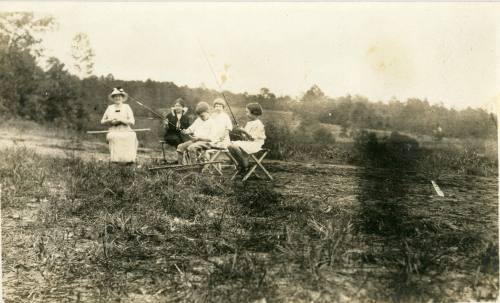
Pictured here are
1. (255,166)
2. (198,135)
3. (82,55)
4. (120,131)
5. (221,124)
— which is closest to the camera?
(82,55)

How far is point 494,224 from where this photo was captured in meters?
5.07

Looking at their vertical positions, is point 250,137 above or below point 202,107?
below

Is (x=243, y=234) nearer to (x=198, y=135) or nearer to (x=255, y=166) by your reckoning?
(x=255, y=166)

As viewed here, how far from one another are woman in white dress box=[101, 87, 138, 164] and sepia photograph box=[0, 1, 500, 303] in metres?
0.02

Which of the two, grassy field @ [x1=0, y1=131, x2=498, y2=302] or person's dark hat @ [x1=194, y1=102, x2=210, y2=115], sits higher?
person's dark hat @ [x1=194, y1=102, x2=210, y2=115]

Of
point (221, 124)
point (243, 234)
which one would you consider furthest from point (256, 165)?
point (243, 234)

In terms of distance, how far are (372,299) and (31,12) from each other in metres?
4.73

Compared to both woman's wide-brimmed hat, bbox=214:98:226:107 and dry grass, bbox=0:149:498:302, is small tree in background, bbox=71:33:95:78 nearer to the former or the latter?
dry grass, bbox=0:149:498:302

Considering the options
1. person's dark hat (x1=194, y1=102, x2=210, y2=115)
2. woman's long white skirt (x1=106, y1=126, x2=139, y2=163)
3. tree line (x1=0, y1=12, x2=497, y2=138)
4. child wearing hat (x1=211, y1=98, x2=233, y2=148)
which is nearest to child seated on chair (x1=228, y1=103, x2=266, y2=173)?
child wearing hat (x1=211, y1=98, x2=233, y2=148)

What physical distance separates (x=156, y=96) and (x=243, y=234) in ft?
6.73

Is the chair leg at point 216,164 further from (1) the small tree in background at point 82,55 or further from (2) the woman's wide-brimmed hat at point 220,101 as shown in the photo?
(1) the small tree in background at point 82,55

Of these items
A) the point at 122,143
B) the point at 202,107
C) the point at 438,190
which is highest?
the point at 202,107

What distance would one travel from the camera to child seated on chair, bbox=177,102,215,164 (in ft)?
18.5

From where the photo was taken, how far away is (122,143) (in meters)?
5.68
